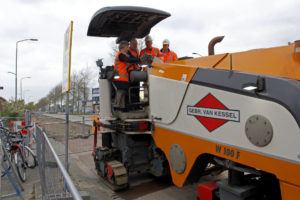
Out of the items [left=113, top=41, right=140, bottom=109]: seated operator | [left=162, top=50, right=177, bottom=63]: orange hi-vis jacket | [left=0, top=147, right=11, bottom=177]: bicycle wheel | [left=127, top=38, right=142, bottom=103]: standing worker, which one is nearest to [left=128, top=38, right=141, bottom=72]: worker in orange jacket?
[left=127, top=38, right=142, bottom=103]: standing worker

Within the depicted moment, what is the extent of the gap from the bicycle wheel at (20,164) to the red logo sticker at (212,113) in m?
4.55

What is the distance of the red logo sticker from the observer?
12.5 ft

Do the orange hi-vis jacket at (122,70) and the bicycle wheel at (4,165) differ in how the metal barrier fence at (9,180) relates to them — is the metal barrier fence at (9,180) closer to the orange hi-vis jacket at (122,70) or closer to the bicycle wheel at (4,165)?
the bicycle wheel at (4,165)

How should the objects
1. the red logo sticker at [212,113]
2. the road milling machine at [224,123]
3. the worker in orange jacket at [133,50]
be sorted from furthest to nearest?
the worker in orange jacket at [133,50], the red logo sticker at [212,113], the road milling machine at [224,123]

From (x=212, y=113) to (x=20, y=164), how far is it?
16.9ft

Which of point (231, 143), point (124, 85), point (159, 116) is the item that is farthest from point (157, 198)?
point (231, 143)

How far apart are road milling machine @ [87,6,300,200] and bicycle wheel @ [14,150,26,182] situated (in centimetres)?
224

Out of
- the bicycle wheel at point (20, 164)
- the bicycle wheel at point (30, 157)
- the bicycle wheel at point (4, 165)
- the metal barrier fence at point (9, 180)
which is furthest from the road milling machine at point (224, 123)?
the bicycle wheel at point (30, 157)

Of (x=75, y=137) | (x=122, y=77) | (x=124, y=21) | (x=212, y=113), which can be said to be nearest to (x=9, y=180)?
(x=122, y=77)

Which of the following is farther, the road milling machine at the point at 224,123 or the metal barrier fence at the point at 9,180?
the metal barrier fence at the point at 9,180

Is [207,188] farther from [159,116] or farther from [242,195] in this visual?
[159,116]

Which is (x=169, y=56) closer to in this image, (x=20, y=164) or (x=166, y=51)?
(x=166, y=51)

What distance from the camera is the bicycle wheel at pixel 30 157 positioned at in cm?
832

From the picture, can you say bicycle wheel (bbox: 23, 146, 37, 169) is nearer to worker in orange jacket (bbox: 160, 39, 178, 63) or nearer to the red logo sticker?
worker in orange jacket (bbox: 160, 39, 178, 63)
